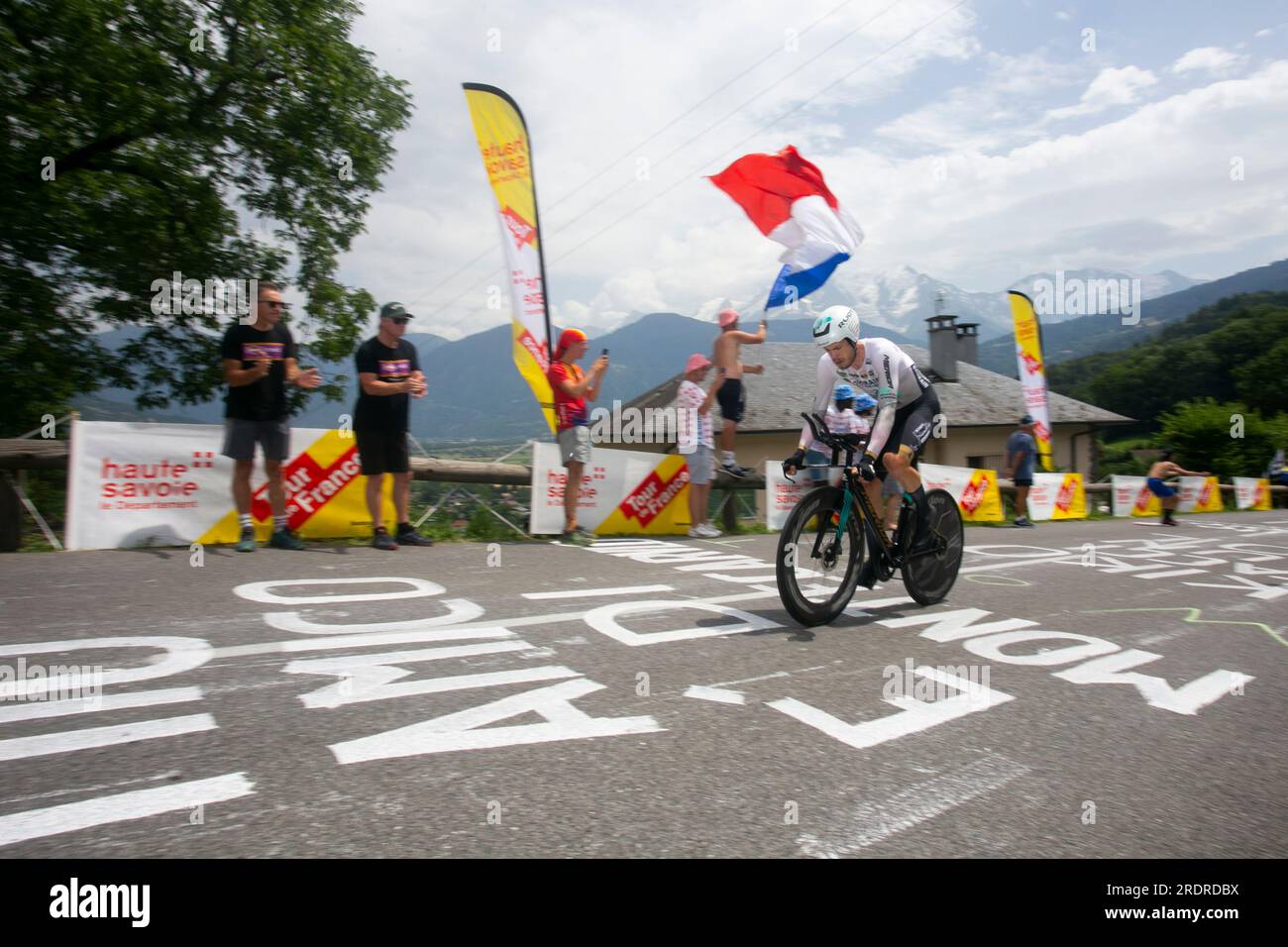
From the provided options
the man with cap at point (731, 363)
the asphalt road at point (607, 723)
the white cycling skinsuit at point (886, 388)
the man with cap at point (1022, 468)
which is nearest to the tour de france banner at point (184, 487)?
the asphalt road at point (607, 723)

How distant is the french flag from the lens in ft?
35.6

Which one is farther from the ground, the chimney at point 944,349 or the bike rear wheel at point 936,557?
the chimney at point 944,349

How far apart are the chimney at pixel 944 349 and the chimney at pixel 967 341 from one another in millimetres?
1157

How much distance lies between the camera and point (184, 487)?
687 cm

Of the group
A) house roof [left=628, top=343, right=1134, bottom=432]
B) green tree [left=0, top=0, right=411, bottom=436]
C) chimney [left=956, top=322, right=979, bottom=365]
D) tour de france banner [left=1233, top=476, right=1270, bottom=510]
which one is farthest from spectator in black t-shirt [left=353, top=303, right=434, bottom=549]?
chimney [left=956, top=322, right=979, bottom=365]

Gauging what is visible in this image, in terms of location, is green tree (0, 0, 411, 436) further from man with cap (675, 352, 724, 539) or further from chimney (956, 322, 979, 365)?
chimney (956, 322, 979, 365)

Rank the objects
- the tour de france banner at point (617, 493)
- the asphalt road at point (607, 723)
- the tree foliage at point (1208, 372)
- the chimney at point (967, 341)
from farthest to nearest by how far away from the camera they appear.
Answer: the tree foliage at point (1208, 372), the chimney at point (967, 341), the tour de france banner at point (617, 493), the asphalt road at point (607, 723)

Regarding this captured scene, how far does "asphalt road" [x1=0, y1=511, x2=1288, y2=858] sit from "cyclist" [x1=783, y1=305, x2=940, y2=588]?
85cm

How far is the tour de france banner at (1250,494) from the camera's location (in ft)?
91.5

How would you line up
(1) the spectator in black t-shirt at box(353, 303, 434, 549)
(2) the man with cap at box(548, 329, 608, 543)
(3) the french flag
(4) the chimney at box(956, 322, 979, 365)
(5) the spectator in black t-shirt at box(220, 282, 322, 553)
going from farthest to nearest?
(4) the chimney at box(956, 322, 979, 365), (3) the french flag, (2) the man with cap at box(548, 329, 608, 543), (1) the spectator in black t-shirt at box(353, 303, 434, 549), (5) the spectator in black t-shirt at box(220, 282, 322, 553)

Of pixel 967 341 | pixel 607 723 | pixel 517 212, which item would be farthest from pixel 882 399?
pixel 967 341

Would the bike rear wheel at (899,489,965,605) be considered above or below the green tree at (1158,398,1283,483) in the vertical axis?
below

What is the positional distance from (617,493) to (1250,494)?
29815mm

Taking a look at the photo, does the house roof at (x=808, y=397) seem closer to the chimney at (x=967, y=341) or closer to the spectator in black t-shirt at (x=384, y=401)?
the chimney at (x=967, y=341)
